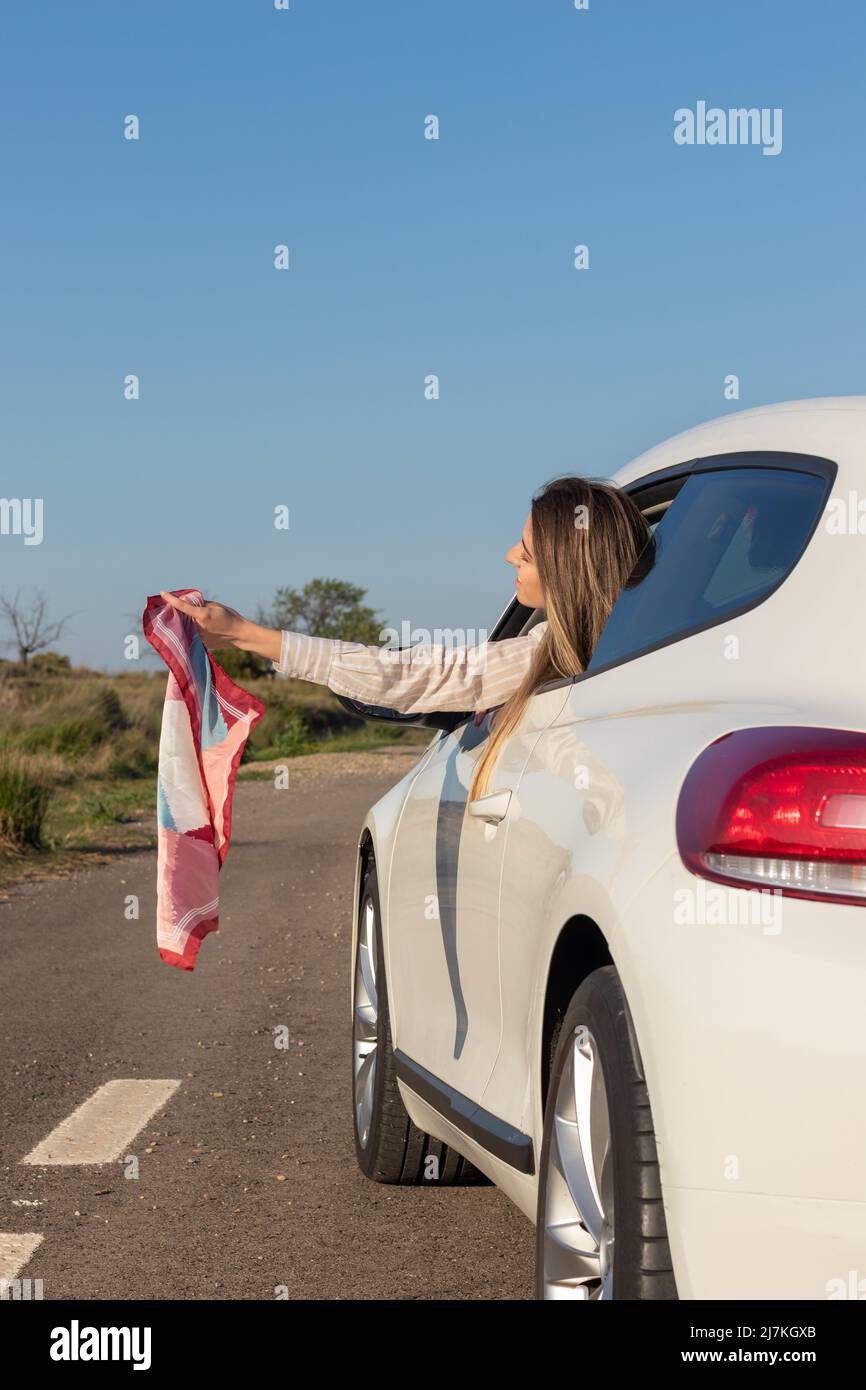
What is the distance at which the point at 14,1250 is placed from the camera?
4227mm

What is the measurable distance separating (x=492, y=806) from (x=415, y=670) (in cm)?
43

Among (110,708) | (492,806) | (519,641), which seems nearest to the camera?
(492,806)

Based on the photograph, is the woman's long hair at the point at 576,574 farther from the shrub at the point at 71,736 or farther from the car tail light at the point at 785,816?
the shrub at the point at 71,736

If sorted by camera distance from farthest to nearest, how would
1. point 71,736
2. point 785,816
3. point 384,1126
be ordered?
1. point 71,736
2. point 384,1126
3. point 785,816

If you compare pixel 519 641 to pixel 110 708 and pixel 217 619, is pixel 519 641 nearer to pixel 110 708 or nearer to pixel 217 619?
pixel 217 619

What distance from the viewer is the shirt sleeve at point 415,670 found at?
3.78 meters

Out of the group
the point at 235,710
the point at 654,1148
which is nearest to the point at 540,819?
the point at 654,1148

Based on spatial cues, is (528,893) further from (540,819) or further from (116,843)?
(116,843)

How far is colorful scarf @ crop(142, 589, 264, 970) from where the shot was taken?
152 inches

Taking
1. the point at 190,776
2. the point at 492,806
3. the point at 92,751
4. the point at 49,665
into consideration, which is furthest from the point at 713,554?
the point at 49,665

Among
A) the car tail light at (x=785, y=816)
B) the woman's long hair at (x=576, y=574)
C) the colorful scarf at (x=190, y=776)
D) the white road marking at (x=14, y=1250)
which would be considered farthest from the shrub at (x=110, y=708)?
the car tail light at (x=785, y=816)

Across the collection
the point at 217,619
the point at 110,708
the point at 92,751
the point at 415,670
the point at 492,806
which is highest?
the point at 217,619
